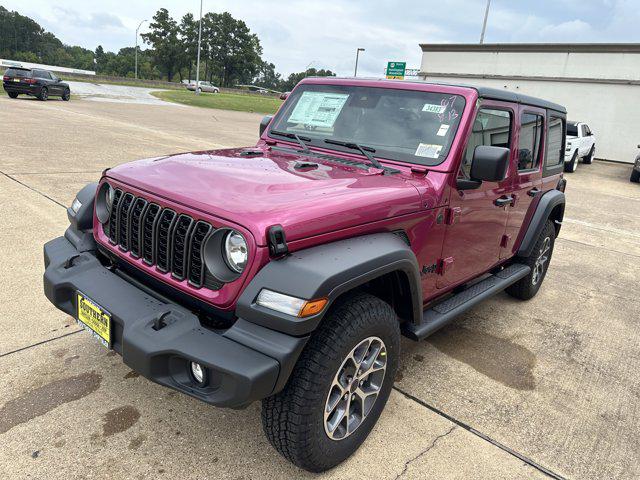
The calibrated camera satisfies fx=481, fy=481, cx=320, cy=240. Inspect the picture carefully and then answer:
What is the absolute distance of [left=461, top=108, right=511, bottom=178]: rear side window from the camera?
3.04m

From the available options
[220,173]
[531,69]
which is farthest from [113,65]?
[220,173]

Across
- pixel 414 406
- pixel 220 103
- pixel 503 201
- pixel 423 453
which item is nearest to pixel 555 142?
pixel 503 201

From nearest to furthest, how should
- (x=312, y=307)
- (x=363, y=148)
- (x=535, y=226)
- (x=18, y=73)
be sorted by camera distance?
1. (x=312, y=307)
2. (x=363, y=148)
3. (x=535, y=226)
4. (x=18, y=73)

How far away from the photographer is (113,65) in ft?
349

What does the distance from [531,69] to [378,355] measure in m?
25.8

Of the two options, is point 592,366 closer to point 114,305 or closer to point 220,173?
point 220,173

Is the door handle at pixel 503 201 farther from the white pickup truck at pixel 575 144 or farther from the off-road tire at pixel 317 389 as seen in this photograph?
the white pickup truck at pixel 575 144

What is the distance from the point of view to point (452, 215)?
296 centimetres

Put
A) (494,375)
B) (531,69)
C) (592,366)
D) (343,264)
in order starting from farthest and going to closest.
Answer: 1. (531,69)
2. (592,366)
3. (494,375)
4. (343,264)

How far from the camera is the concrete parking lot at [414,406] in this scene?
2.35m

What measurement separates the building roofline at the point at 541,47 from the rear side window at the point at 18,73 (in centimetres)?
2124

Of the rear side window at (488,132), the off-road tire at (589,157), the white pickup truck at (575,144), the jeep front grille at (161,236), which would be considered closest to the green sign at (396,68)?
the off-road tire at (589,157)

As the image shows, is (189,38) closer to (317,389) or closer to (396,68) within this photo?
(396,68)

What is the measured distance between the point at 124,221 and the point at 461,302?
2.20 m
